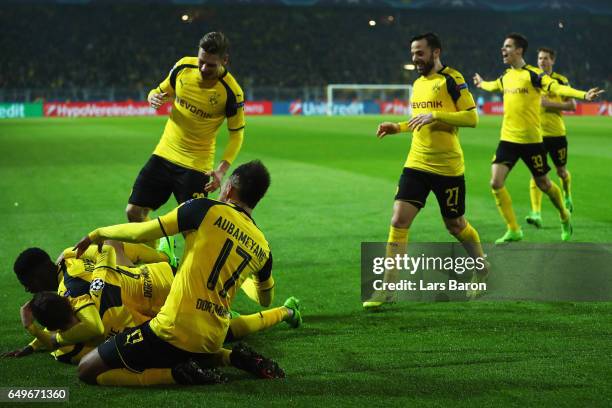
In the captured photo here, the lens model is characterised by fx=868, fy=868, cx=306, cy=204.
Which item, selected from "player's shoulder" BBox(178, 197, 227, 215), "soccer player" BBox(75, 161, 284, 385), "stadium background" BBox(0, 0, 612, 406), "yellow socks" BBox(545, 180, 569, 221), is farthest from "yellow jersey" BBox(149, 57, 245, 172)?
"yellow socks" BBox(545, 180, 569, 221)

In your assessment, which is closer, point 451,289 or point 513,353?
point 513,353

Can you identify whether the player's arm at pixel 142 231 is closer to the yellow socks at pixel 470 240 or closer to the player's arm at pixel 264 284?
the player's arm at pixel 264 284

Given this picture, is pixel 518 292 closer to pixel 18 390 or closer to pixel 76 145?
pixel 18 390

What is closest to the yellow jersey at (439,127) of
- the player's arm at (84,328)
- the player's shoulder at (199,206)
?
the player's shoulder at (199,206)

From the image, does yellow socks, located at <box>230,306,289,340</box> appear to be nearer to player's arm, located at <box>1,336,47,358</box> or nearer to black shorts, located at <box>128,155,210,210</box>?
player's arm, located at <box>1,336,47,358</box>

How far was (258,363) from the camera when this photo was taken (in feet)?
16.6

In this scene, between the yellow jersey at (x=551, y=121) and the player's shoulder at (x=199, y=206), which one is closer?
the player's shoulder at (x=199, y=206)

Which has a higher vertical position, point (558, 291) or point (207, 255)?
point (207, 255)

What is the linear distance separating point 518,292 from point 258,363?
10.5ft

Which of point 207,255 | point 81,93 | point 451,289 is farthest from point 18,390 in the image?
point 81,93

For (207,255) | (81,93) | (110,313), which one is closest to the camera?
(207,255)

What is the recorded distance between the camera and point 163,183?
769 cm

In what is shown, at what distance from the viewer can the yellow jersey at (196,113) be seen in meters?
7.50

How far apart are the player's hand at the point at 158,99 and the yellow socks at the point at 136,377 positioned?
10.2ft
